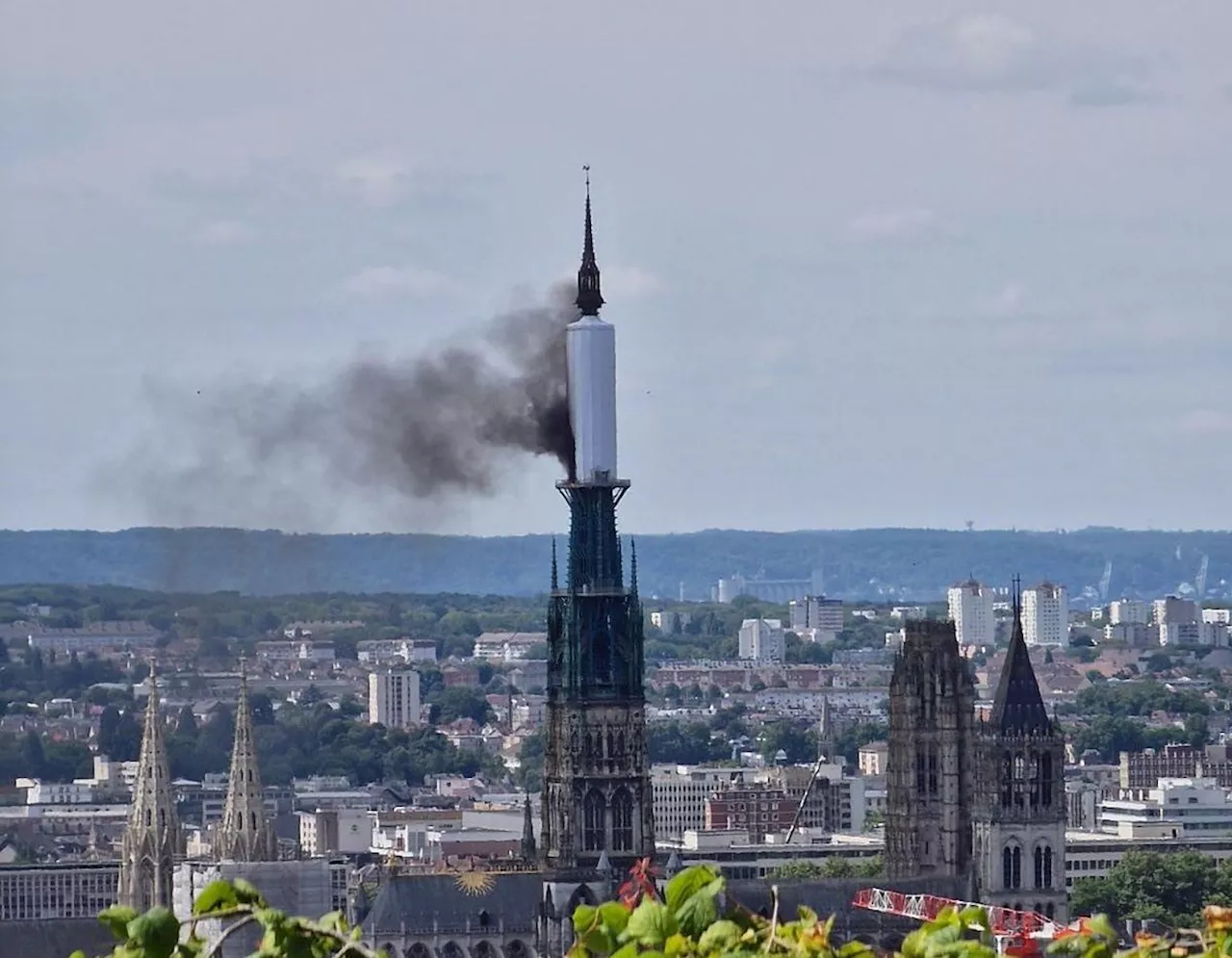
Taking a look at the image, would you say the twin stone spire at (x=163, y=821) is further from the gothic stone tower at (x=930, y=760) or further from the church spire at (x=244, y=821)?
the gothic stone tower at (x=930, y=760)

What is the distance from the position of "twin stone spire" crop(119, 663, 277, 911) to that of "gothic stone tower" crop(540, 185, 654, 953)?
16.5ft

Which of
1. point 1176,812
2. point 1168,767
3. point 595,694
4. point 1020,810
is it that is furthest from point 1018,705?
point 1168,767

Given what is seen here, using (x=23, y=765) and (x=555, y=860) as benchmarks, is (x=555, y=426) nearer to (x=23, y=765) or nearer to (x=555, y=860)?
(x=555, y=860)

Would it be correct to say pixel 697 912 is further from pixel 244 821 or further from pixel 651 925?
pixel 244 821

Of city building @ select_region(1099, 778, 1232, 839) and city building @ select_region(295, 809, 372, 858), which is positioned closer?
city building @ select_region(295, 809, 372, 858)

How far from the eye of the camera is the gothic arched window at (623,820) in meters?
80.7

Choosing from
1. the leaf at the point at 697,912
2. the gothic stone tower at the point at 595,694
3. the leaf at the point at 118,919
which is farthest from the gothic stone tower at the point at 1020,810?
the leaf at the point at 118,919

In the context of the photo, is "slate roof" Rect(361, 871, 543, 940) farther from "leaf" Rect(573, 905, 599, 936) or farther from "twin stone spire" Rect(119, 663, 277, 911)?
"leaf" Rect(573, 905, 599, 936)

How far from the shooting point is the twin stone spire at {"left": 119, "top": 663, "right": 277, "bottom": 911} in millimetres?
81938

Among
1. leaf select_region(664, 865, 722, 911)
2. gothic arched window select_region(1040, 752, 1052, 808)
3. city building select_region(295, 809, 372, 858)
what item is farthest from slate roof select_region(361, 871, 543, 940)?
leaf select_region(664, 865, 722, 911)

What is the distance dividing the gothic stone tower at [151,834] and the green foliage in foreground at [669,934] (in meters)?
67.6

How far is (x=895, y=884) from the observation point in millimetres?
82812

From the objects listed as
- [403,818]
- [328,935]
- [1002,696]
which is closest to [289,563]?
[403,818]

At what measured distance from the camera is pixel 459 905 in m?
79.7
